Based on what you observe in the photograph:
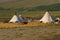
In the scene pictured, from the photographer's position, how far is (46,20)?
43.6 metres

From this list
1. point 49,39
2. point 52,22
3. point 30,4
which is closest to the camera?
point 49,39

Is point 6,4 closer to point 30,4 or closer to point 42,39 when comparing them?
point 30,4

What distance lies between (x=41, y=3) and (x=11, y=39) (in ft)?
523

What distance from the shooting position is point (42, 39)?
2323 cm

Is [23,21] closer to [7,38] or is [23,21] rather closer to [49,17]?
[49,17]

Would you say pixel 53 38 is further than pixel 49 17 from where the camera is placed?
No

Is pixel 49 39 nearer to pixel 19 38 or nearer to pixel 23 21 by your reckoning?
pixel 19 38

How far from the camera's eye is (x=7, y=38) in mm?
24141

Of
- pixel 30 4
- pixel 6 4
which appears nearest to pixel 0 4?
pixel 6 4

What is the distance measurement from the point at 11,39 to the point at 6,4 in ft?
522

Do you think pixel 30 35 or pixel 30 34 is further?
pixel 30 34

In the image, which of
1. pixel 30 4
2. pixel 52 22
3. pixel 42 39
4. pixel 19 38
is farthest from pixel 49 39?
pixel 30 4

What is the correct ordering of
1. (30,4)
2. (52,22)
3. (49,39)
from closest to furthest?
1. (49,39)
2. (52,22)
3. (30,4)

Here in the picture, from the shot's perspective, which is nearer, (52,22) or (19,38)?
(19,38)
